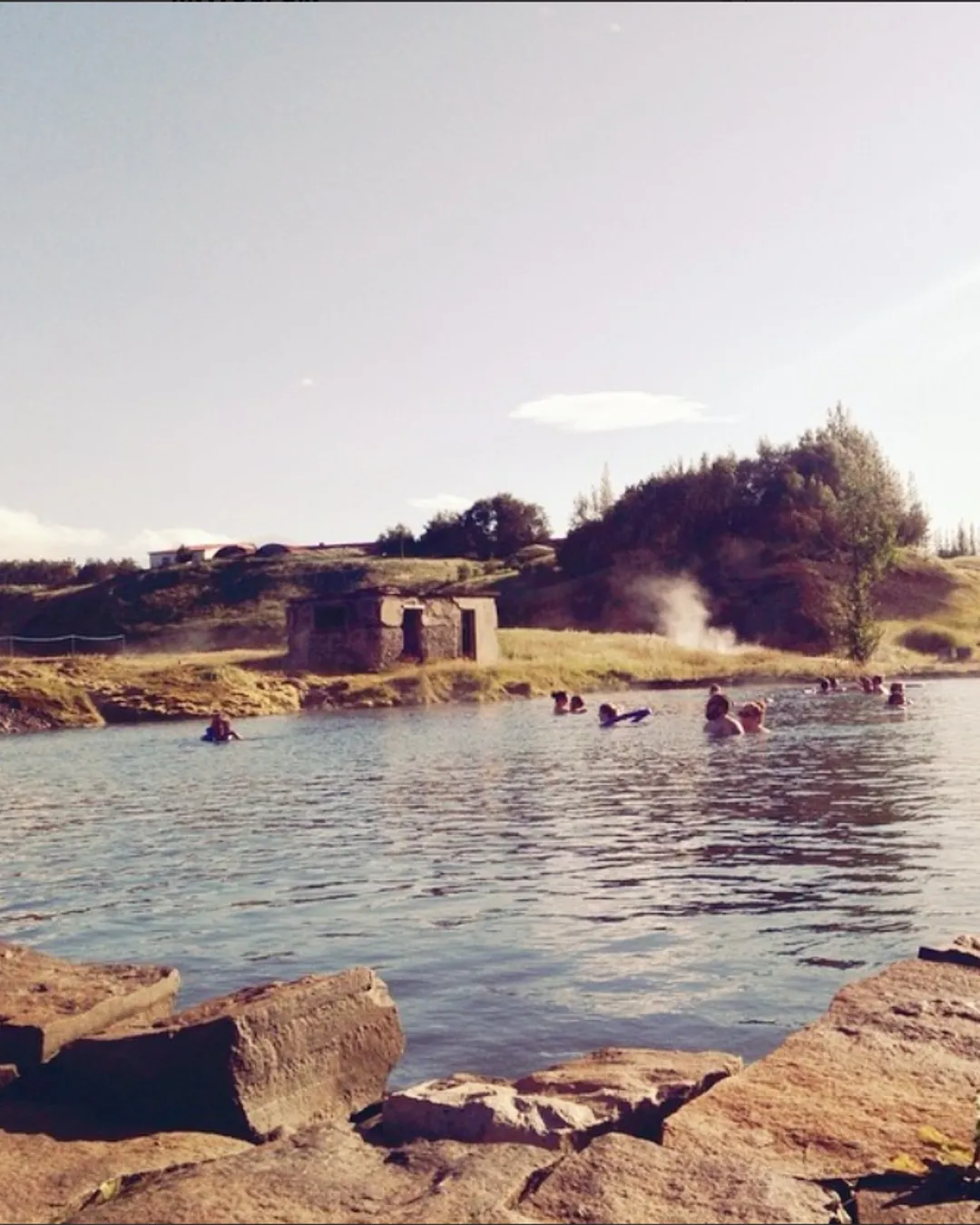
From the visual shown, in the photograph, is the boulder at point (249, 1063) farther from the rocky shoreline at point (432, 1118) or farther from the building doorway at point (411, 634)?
the building doorway at point (411, 634)

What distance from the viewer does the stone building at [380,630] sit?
68812 millimetres

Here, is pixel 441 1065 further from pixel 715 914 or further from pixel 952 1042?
pixel 715 914

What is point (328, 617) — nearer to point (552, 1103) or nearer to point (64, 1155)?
point (64, 1155)

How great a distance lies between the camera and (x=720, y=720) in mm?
40594

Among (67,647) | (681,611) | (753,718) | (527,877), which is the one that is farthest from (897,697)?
(67,647)

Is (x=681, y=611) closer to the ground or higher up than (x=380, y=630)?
higher up

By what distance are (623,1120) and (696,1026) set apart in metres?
3.52

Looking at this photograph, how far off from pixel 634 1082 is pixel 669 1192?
175cm

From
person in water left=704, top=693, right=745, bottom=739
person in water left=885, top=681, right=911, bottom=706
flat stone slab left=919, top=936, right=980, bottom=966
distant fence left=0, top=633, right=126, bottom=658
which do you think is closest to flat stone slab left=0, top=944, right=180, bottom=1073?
flat stone slab left=919, top=936, right=980, bottom=966

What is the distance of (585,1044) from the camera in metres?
10.1

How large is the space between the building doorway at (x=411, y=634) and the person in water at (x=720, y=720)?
30102 mm

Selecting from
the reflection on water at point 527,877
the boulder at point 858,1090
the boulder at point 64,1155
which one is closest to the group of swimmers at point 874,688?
the reflection on water at point 527,877

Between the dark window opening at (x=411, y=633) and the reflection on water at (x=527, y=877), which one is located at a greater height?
the dark window opening at (x=411, y=633)

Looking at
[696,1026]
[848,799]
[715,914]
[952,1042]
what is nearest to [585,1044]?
[696,1026]
